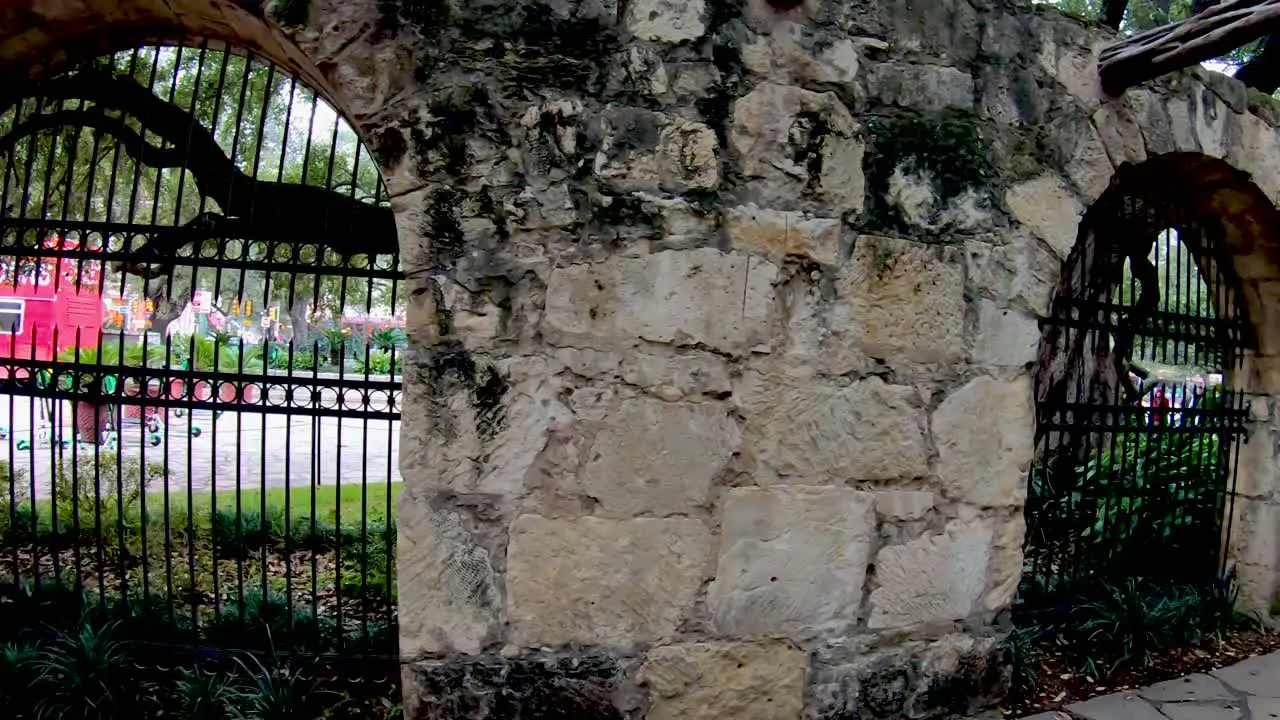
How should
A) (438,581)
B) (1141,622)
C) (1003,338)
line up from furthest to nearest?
(1141,622) < (1003,338) < (438,581)

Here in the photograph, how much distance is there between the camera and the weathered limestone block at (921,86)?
2.22 meters

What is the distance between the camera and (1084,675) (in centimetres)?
307

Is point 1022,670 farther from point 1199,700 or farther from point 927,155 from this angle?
point 927,155

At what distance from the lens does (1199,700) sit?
2.88 metres

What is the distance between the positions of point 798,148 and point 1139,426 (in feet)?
7.91

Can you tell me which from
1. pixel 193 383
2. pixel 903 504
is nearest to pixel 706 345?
pixel 903 504

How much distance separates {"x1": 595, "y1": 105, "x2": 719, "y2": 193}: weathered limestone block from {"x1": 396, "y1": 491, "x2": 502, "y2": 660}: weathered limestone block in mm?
973

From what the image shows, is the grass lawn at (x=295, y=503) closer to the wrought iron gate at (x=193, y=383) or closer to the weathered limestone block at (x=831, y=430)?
the wrought iron gate at (x=193, y=383)

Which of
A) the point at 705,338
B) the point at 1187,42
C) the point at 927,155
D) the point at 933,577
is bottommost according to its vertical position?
the point at 933,577

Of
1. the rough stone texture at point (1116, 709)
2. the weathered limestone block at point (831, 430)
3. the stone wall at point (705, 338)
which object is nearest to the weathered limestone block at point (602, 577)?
the stone wall at point (705, 338)

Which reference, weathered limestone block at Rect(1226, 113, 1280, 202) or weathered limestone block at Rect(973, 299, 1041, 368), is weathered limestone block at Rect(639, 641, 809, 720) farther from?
weathered limestone block at Rect(1226, 113, 1280, 202)

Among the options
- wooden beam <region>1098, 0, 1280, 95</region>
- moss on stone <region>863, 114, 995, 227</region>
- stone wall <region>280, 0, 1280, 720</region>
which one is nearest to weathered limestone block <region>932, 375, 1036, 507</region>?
stone wall <region>280, 0, 1280, 720</region>

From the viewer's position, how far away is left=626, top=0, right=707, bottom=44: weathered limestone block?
201 centimetres

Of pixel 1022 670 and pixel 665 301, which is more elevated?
pixel 665 301
